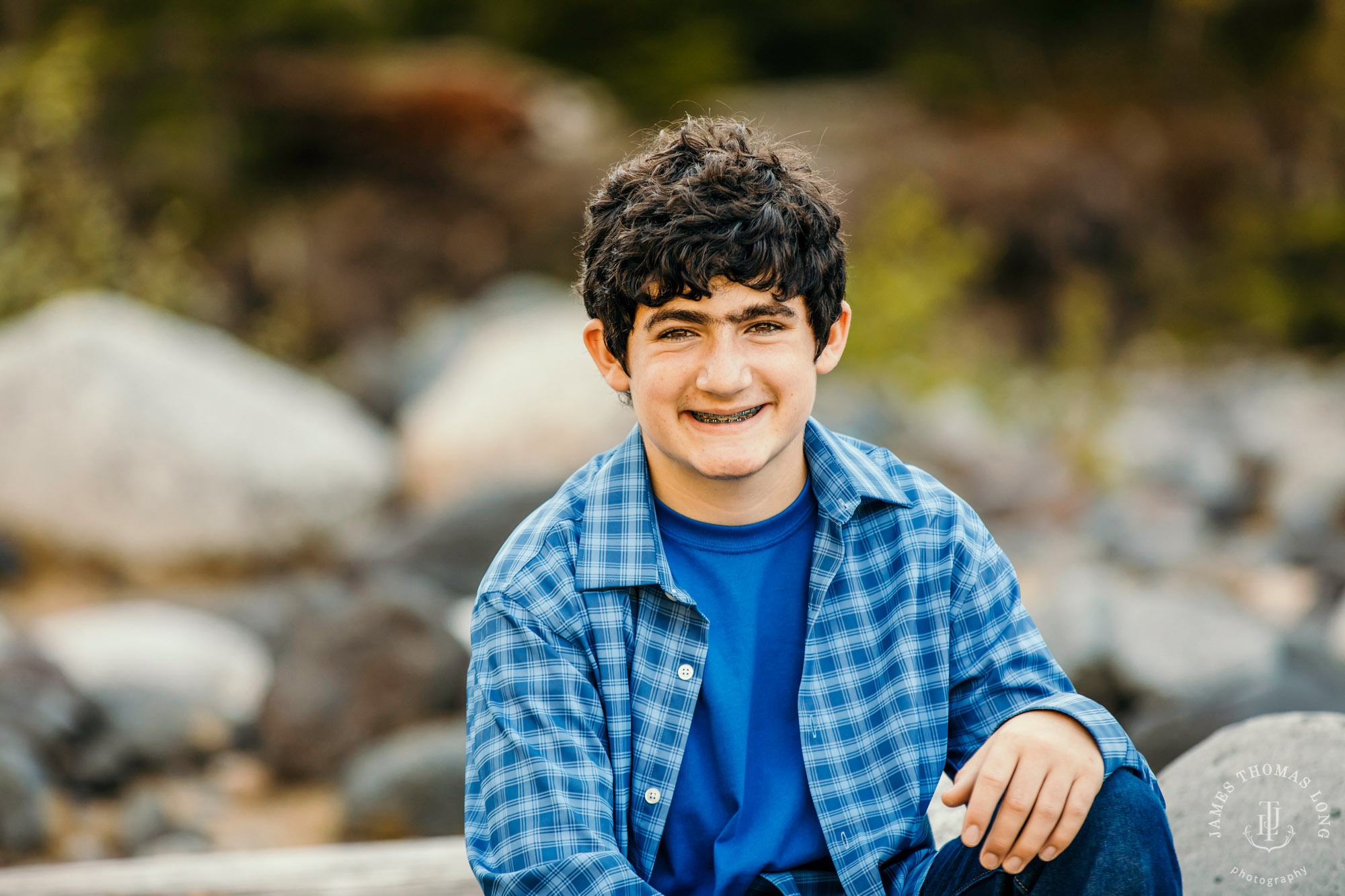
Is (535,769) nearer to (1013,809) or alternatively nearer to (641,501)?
(641,501)

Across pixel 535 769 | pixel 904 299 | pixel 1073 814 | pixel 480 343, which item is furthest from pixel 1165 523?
pixel 535 769

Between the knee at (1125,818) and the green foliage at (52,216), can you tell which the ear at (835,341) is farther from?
the green foliage at (52,216)

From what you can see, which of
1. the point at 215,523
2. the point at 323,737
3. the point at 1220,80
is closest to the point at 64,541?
the point at 215,523

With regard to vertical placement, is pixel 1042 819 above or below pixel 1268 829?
above

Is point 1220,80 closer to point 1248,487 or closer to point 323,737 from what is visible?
point 1248,487

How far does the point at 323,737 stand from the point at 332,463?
9.18 ft

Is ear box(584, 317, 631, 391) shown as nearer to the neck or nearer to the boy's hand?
the neck

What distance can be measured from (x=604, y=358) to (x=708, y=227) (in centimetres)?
35

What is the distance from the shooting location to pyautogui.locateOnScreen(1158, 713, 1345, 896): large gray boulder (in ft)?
7.09

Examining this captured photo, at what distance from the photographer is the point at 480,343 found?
29.3ft

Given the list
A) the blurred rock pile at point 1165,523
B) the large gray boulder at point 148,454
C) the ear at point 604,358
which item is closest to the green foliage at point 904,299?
the blurred rock pile at point 1165,523

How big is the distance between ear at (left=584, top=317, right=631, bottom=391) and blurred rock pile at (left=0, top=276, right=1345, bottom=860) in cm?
201

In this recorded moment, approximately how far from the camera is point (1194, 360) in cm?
1260

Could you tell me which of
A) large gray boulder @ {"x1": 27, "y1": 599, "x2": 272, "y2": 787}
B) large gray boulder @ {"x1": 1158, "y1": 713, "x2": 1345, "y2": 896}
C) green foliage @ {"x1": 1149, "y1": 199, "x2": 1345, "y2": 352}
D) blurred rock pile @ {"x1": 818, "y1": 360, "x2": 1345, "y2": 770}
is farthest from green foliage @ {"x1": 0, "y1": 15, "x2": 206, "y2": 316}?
green foliage @ {"x1": 1149, "y1": 199, "x2": 1345, "y2": 352}
